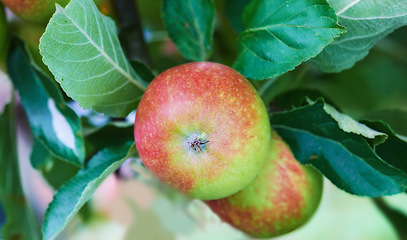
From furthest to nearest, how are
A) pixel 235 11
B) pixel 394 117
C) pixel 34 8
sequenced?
pixel 235 11
pixel 394 117
pixel 34 8

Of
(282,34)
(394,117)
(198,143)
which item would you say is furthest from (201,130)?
(394,117)

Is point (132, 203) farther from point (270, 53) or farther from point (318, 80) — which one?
point (318, 80)

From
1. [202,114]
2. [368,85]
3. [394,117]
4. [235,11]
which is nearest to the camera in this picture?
[202,114]

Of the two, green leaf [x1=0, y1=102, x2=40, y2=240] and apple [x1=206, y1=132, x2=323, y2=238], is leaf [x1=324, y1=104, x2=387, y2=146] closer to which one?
apple [x1=206, y1=132, x2=323, y2=238]

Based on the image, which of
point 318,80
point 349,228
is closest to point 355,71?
point 318,80

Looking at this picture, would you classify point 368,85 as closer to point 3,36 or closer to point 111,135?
point 111,135
